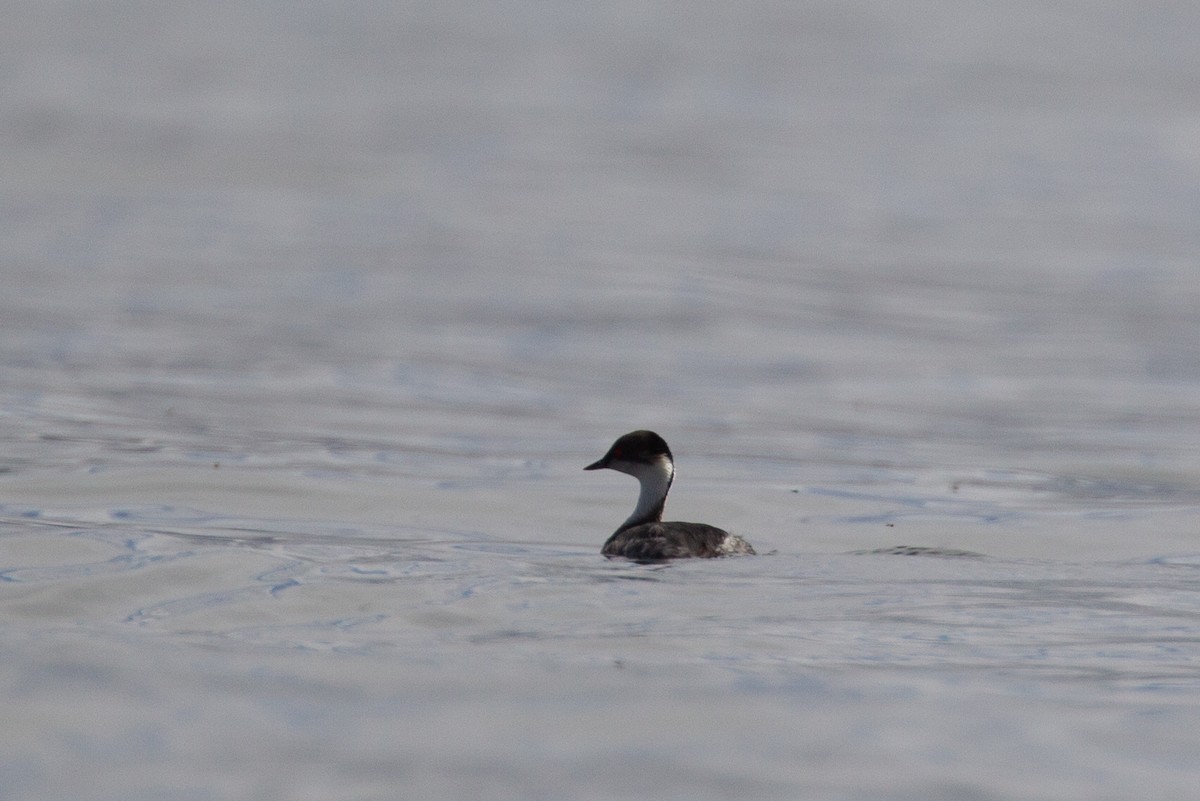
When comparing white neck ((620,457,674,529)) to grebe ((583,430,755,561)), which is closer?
grebe ((583,430,755,561))

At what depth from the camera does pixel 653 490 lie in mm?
12406

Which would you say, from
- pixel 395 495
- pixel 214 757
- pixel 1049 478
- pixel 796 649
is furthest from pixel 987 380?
pixel 214 757

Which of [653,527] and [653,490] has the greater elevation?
[653,490]

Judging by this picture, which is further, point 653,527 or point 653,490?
point 653,490

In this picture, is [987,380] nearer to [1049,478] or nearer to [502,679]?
[1049,478]

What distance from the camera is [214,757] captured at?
7.83 metres

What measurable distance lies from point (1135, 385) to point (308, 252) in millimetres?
14951

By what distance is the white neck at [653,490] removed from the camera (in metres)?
12.4

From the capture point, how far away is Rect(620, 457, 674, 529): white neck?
488 inches

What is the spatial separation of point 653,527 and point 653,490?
75cm

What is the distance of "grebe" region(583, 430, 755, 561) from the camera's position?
1152 cm

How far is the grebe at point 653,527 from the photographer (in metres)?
11.5

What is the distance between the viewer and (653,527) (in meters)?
11.7

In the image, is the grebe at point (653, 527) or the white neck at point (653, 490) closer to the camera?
the grebe at point (653, 527)
